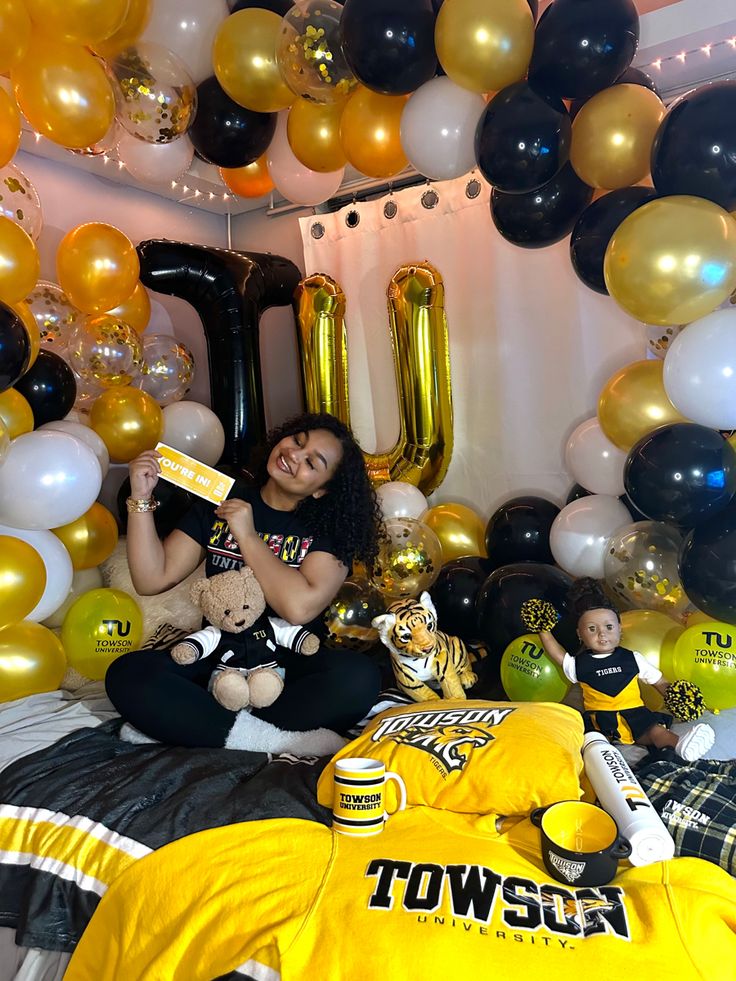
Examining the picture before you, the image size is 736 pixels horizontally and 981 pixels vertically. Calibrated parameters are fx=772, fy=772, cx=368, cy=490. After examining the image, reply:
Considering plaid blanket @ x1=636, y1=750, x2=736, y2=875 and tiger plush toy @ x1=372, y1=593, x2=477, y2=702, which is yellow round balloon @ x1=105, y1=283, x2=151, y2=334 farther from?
plaid blanket @ x1=636, y1=750, x2=736, y2=875

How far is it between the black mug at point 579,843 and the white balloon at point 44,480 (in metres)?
1.40

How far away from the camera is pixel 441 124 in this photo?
195 centimetres

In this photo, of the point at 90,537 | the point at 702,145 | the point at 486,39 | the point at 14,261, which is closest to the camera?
the point at 702,145

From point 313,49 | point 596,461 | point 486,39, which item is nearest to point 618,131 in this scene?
point 486,39

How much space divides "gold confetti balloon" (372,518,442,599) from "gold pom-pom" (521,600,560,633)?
0.41m

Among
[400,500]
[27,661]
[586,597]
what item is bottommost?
[27,661]

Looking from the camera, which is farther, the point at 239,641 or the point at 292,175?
the point at 292,175

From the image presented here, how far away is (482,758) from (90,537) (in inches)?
58.5

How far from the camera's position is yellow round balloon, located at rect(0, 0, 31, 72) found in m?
1.78

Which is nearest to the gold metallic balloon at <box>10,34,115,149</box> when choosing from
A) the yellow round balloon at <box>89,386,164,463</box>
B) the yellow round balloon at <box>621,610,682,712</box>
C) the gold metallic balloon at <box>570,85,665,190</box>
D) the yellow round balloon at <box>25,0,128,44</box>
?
the yellow round balloon at <box>25,0,128,44</box>

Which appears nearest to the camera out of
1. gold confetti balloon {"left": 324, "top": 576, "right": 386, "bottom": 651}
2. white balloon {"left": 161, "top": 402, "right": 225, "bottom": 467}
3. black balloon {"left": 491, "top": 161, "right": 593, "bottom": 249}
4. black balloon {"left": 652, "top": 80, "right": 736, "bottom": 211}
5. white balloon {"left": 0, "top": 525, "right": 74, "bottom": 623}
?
black balloon {"left": 652, "top": 80, "right": 736, "bottom": 211}

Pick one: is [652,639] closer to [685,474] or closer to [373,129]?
[685,474]

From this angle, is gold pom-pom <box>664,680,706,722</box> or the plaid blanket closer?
the plaid blanket

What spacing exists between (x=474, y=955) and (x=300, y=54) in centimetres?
200
